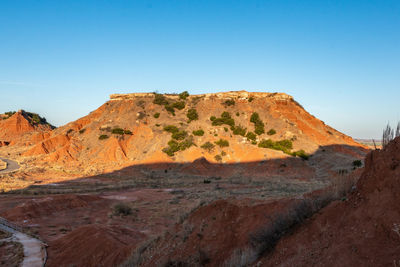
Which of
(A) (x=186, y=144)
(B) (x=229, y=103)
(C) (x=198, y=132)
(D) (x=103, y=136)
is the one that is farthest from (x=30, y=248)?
(B) (x=229, y=103)

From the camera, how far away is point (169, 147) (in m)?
43.7

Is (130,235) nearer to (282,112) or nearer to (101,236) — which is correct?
(101,236)

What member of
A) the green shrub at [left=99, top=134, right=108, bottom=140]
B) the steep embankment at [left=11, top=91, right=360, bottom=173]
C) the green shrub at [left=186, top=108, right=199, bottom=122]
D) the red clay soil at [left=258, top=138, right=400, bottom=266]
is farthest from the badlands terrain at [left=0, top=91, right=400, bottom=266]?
the green shrub at [left=99, top=134, right=108, bottom=140]

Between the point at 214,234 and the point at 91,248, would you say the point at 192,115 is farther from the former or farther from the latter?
the point at 214,234

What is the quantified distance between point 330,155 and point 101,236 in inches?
1537

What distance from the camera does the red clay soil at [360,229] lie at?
3.65 m

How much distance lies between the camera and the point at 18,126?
75.8 metres

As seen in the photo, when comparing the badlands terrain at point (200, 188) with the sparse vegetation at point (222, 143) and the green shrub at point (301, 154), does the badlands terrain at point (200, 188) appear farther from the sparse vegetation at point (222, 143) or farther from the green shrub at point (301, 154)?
the sparse vegetation at point (222, 143)

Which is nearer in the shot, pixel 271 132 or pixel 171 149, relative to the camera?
pixel 171 149

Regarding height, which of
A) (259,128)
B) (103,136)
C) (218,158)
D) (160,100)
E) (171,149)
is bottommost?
(218,158)

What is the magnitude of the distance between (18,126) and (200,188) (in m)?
72.4

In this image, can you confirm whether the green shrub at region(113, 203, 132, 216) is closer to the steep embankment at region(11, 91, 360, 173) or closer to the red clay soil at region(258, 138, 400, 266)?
the red clay soil at region(258, 138, 400, 266)

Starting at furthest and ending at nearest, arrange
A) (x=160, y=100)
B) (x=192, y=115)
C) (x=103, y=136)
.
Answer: (x=160, y=100)
(x=192, y=115)
(x=103, y=136)

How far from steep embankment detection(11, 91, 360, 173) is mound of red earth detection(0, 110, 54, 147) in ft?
47.8
